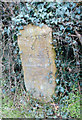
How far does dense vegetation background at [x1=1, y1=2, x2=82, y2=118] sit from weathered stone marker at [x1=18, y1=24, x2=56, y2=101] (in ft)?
0.31

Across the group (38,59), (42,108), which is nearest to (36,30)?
(38,59)

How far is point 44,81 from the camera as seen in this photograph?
3014 millimetres

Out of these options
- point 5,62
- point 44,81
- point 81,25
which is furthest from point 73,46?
point 5,62

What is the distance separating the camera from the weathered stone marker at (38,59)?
2.92 metres

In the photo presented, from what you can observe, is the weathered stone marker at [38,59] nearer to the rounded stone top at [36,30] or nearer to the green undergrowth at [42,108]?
the rounded stone top at [36,30]

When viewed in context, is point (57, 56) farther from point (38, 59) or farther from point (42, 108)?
point (42, 108)

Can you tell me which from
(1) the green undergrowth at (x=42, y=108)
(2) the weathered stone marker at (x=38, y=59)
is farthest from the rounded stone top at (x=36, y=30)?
(1) the green undergrowth at (x=42, y=108)

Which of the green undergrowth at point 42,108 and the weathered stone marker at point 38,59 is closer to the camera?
the green undergrowth at point 42,108

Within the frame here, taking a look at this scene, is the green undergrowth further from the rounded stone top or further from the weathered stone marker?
the rounded stone top

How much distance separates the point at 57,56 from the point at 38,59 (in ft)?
1.18

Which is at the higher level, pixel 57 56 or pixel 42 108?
pixel 57 56

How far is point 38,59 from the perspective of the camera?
299 centimetres

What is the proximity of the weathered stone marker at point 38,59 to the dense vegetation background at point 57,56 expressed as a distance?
3.8 inches

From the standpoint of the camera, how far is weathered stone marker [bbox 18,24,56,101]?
9.57 feet
